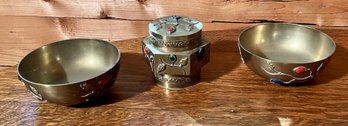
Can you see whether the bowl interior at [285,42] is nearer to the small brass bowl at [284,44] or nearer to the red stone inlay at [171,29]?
the small brass bowl at [284,44]

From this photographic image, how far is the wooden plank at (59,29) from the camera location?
48.6 inches

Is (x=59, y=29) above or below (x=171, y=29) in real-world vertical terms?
below

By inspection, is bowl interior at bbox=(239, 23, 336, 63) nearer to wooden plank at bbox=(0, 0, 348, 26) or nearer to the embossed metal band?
the embossed metal band

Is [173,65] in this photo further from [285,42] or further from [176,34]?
[285,42]

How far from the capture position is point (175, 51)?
2.44 ft

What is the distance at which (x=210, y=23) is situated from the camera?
1.20 metres

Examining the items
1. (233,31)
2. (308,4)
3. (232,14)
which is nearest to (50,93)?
(233,31)

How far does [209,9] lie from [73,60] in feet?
1.55

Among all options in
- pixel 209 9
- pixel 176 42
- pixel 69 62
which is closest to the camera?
pixel 176 42

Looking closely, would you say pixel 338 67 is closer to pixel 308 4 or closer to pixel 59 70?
pixel 308 4

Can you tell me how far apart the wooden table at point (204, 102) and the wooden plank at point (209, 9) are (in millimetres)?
304

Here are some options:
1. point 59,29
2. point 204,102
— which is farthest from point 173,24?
point 59,29

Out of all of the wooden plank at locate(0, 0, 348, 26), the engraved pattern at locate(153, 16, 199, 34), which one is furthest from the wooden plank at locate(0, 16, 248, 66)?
the engraved pattern at locate(153, 16, 199, 34)

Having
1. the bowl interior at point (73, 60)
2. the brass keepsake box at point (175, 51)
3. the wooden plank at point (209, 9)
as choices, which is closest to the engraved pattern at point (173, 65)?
the brass keepsake box at point (175, 51)
